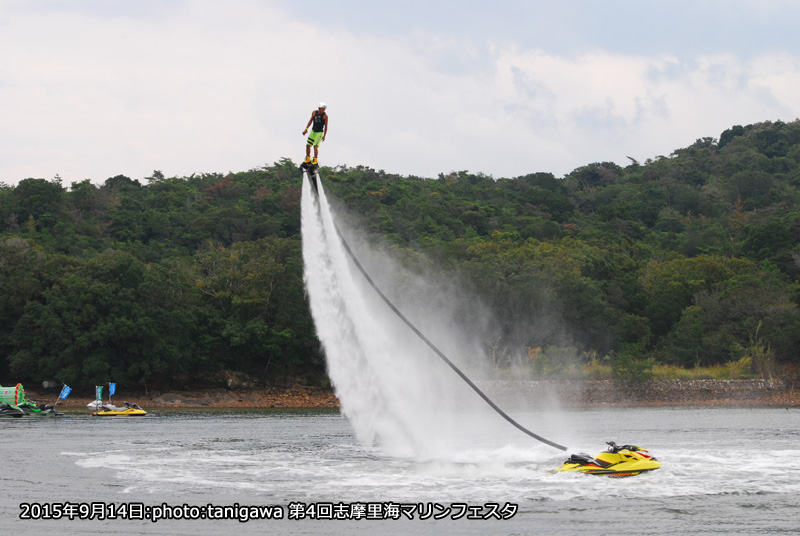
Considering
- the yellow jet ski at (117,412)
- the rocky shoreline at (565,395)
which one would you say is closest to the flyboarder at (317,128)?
the yellow jet ski at (117,412)

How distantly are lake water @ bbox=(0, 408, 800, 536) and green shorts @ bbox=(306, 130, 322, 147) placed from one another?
458 inches

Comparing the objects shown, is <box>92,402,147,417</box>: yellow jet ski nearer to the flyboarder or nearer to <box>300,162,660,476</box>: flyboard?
<box>300,162,660,476</box>: flyboard

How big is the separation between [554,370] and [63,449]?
5142 centimetres

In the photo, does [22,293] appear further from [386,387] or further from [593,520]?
[593,520]

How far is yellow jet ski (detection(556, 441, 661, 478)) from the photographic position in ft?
109

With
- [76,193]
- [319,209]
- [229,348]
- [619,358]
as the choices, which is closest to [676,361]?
[619,358]

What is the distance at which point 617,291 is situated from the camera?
100m

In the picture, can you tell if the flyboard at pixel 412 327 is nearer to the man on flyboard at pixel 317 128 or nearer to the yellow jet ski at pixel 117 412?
the man on flyboard at pixel 317 128

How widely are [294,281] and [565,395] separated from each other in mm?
29324

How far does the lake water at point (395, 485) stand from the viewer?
26641mm

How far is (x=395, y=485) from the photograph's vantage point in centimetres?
3159

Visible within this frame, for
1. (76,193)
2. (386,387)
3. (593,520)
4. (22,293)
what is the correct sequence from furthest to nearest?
(76,193) < (22,293) < (386,387) < (593,520)

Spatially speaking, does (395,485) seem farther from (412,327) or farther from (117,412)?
(117,412)

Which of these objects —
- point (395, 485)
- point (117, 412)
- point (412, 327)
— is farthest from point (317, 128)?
point (117, 412)
